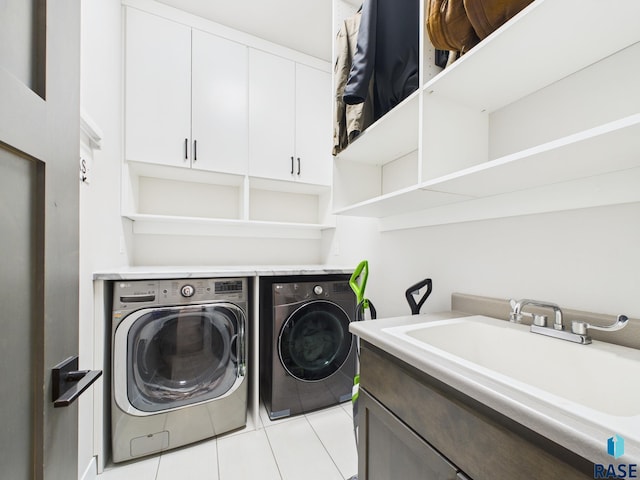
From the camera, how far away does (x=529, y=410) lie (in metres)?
0.45

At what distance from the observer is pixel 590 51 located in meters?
0.78

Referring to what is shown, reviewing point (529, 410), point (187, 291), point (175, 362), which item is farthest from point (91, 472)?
point (529, 410)

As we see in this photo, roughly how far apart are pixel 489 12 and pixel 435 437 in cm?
119

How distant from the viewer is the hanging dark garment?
122 cm

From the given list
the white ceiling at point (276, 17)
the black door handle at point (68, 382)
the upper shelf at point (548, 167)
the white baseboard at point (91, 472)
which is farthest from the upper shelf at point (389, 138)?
the white baseboard at point (91, 472)

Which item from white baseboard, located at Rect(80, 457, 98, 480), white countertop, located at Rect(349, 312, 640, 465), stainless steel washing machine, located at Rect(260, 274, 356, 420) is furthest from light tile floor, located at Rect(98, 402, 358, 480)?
white countertop, located at Rect(349, 312, 640, 465)

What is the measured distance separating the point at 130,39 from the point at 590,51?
2.43 m

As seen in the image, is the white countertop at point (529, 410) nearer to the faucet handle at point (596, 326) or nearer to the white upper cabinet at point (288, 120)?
the faucet handle at point (596, 326)

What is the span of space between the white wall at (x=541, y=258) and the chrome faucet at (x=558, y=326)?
112mm

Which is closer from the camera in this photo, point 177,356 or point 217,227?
point 177,356

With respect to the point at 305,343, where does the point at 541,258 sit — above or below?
above

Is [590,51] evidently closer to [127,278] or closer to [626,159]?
[626,159]

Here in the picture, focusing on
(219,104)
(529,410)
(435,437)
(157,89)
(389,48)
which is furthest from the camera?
(219,104)

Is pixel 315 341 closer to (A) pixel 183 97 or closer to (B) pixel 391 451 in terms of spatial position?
(B) pixel 391 451
